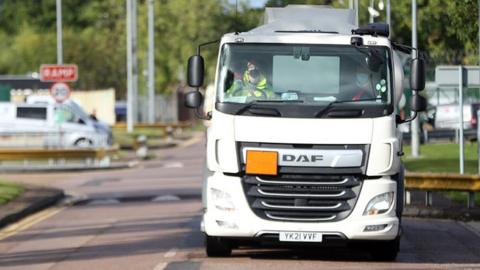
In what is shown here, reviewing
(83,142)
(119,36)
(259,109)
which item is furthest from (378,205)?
(119,36)

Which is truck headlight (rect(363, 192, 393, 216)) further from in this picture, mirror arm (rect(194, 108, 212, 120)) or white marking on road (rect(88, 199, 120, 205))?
white marking on road (rect(88, 199, 120, 205))

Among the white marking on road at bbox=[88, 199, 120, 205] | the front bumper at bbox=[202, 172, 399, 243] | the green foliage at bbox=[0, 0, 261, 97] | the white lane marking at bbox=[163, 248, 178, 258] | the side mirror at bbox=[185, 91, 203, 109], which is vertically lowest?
the white marking on road at bbox=[88, 199, 120, 205]

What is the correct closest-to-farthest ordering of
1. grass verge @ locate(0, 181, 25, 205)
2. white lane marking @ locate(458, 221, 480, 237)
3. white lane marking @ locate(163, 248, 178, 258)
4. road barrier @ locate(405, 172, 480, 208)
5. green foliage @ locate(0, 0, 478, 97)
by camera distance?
1. white lane marking @ locate(163, 248, 178, 258)
2. white lane marking @ locate(458, 221, 480, 237)
3. road barrier @ locate(405, 172, 480, 208)
4. grass verge @ locate(0, 181, 25, 205)
5. green foliage @ locate(0, 0, 478, 97)

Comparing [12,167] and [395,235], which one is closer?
[395,235]

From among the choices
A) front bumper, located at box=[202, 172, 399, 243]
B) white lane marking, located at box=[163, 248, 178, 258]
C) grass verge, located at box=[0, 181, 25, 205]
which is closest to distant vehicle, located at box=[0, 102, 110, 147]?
grass verge, located at box=[0, 181, 25, 205]

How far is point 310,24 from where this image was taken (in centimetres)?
1605

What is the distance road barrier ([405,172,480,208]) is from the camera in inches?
858

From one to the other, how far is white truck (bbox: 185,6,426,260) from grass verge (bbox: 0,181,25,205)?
10967 millimetres

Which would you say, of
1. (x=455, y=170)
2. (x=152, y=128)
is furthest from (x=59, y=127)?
(x=152, y=128)

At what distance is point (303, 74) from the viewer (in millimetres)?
14758

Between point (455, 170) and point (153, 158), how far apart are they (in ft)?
53.7

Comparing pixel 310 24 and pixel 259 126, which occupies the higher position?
pixel 310 24

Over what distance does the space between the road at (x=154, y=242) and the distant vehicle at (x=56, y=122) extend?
1624 cm

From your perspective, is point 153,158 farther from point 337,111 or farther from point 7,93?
point 337,111
